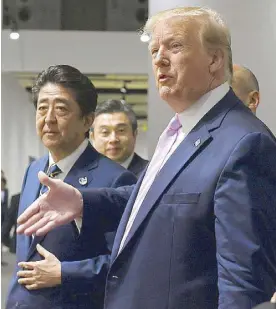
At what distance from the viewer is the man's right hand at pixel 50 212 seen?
6.44ft

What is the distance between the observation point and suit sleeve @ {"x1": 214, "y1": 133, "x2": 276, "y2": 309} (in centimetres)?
154

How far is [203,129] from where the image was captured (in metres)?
1.74

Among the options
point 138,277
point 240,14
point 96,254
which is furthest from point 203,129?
point 240,14

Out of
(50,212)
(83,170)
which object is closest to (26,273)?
(50,212)

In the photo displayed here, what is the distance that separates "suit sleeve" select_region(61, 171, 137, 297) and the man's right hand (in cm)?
7

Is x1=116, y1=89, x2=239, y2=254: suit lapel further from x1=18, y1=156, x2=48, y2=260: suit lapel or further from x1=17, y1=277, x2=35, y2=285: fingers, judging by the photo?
x1=18, y1=156, x2=48, y2=260: suit lapel

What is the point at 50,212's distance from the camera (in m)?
2.00

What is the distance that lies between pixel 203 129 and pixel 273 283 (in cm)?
41

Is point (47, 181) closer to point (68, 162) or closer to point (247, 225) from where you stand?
point (68, 162)

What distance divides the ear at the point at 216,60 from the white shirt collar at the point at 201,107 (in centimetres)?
5

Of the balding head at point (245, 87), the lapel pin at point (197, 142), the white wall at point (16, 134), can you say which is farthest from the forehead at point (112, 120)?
the white wall at point (16, 134)

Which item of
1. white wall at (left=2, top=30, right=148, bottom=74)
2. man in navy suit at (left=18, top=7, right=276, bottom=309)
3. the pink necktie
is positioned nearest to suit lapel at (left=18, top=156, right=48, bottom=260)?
man in navy suit at (left=18, top=7, right=276, bottom=309)

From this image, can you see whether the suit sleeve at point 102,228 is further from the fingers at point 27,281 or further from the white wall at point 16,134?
the white wall at point 16,134

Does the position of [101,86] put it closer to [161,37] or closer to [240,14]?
[240,14]
